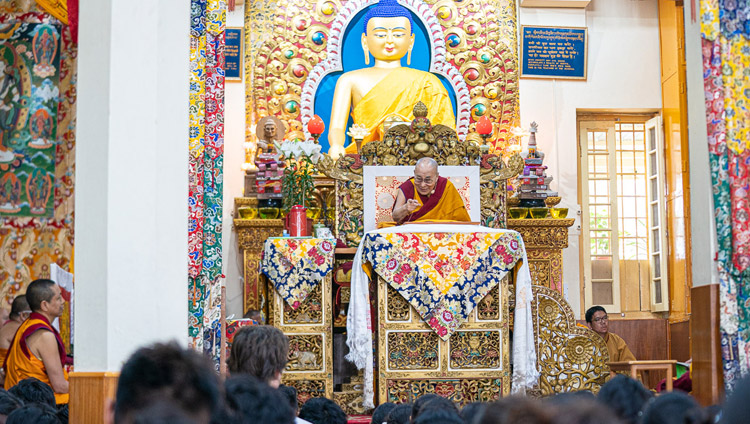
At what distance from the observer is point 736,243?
6.16 metres

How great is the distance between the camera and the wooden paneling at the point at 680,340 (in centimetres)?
1066

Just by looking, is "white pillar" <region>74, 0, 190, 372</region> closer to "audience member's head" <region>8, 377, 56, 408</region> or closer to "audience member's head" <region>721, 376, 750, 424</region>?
"audience member's head" <region>8, 377, 56, 408</region>

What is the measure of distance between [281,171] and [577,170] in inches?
145

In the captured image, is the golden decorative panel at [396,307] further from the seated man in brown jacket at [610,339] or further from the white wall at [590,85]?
the white wall at [590,85]

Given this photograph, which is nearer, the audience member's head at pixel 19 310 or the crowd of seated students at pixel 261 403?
the crowd of seated students at pixel 261 403

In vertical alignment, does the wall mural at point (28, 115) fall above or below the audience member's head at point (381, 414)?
above

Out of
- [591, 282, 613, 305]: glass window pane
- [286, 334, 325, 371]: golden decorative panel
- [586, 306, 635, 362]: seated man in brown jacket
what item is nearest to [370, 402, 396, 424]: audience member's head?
[286, 334, 325, 371]: golden decorative panel

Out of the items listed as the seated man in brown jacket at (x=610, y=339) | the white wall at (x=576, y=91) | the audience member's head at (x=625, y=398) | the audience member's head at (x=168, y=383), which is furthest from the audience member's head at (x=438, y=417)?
the white wall at (x=576, y=91)

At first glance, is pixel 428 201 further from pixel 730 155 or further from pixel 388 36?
pixel 388 36

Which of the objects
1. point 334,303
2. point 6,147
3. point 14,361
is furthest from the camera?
point 6,147

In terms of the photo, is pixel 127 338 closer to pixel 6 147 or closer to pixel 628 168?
pixel 6 147

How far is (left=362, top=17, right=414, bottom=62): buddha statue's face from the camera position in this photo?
37.7 feet

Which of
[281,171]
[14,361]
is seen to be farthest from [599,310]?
[14,361]

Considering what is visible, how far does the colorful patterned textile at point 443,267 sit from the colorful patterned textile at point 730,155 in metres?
1.71
